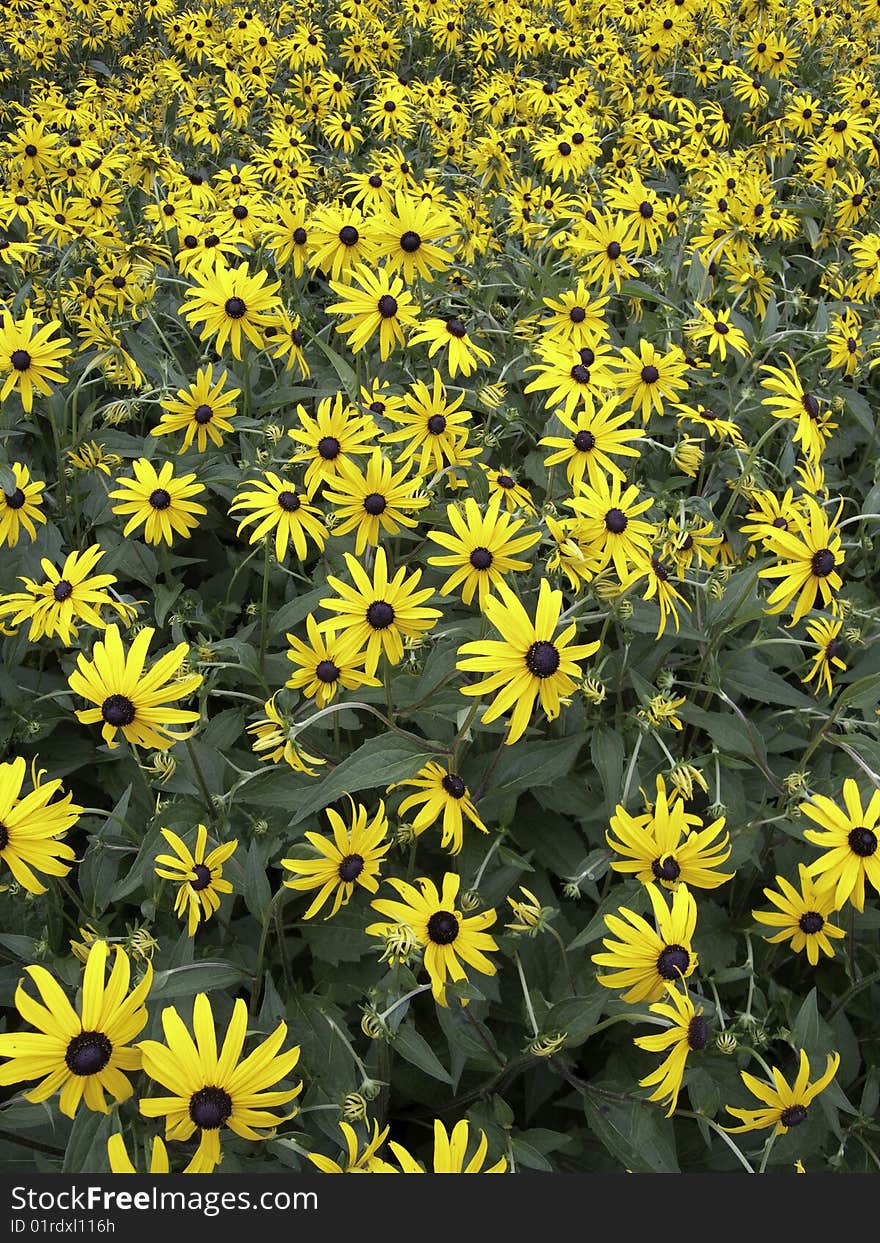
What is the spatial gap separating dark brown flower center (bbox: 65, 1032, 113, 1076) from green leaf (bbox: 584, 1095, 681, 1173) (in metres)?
1.11

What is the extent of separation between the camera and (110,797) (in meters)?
2.80

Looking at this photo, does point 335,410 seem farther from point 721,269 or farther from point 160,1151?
point 721,269

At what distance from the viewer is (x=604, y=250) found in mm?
3873

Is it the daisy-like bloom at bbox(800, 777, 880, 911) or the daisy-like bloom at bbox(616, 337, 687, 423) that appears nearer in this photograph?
the daisy-like bloom at bbox(800, 777, 880, 911)

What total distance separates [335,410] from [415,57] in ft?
25.6

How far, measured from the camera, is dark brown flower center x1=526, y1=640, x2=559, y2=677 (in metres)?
1.87

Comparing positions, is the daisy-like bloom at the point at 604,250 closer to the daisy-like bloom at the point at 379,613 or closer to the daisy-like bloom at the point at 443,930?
the daisy-like bloom at the point at 379,613

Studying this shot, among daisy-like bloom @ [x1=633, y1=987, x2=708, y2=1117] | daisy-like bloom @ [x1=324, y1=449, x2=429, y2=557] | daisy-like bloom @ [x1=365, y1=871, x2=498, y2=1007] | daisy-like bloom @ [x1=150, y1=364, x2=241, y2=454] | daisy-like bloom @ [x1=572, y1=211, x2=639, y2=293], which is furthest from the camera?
daisy-like bloom @ [x1=572, y1=211, x2=639, y2=293]

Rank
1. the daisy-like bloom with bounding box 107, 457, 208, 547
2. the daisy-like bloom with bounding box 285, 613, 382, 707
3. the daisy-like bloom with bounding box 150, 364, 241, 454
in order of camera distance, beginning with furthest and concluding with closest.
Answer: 1. the daisy-like bloom with bounding box 150, 364, 241, 454
2. the daisy-like bloom with bounding box 107, 457, 208, 547
3. the daisy-like bloom with bounding box 285, 613, 382, 707

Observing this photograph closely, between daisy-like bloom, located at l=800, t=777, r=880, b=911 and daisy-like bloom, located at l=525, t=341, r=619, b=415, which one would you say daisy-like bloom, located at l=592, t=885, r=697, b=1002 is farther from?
daisy-like bloom, located at l=525, t=341, r=619, b=415

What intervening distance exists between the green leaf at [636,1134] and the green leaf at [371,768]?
885 mm

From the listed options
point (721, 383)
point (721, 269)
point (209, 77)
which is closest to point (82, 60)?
point (209, 77)

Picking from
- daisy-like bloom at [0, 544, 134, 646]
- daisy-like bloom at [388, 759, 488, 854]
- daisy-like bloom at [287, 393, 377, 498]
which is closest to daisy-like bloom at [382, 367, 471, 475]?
daisy-like bloom at [287, 393, 377, 498]

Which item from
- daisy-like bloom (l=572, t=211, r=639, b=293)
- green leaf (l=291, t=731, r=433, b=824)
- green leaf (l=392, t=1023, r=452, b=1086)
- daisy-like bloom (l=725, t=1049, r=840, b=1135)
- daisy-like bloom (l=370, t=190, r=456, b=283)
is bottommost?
daisy-like bloom (l=725, t=1049, r=840, b=1135)
